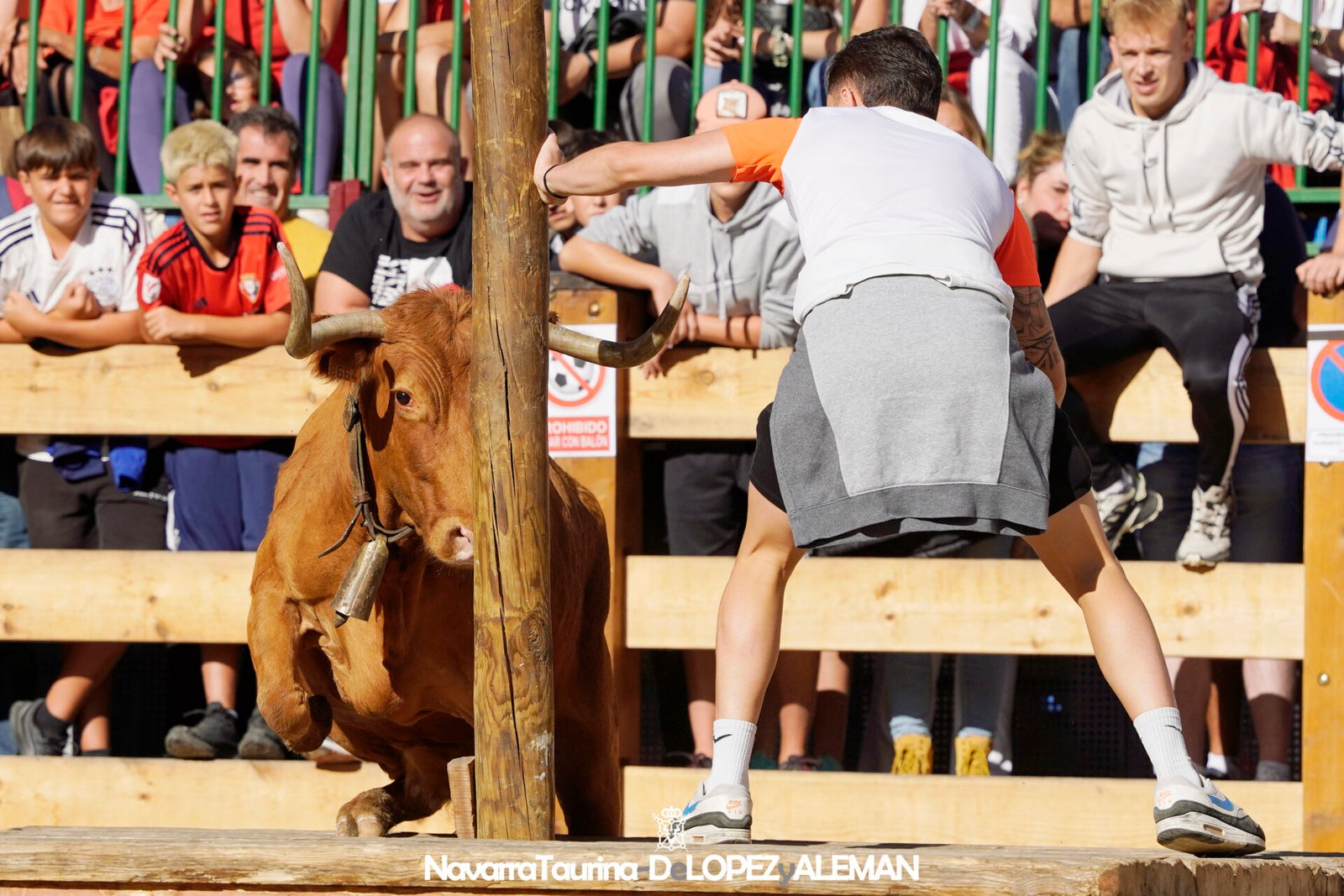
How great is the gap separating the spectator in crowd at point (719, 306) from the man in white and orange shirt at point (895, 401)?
2.15m

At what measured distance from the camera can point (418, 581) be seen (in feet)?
15.3

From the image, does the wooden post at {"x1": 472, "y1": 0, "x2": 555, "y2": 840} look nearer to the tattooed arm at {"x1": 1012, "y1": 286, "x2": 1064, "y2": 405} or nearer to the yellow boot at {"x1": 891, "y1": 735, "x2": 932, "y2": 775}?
the tattooed arm at {"x1": 1012, "y1": 286, "x2": 1064, "y2": 405}

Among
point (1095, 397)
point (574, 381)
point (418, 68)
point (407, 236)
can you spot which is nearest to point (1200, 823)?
point (1095, 397)

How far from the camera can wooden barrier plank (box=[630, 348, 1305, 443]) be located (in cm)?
544

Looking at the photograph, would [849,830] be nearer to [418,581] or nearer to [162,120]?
[418,581]

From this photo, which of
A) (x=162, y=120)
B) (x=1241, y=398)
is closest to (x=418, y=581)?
(x=1241, y=398)

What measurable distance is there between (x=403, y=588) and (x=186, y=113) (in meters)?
3.74

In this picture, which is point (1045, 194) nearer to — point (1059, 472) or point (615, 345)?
point (615, 345)

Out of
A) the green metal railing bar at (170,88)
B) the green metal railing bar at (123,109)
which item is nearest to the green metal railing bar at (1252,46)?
the green metal railing bar at (170,88)

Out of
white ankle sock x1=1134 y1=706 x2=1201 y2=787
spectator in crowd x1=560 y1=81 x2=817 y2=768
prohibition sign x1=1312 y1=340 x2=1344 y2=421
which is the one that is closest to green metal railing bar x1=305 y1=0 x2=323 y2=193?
spectator in crowd x1=560 y1=81 x2=817 y2=768

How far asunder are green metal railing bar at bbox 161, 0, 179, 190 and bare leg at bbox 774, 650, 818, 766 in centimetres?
350

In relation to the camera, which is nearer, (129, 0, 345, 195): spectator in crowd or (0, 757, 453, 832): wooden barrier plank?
(0, 757, 453, 832): wooden barrier plank

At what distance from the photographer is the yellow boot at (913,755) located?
5.66 metres

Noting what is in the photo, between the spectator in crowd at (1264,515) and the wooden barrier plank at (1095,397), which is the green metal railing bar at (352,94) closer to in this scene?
the wooden barrier plank at (1095,397)
